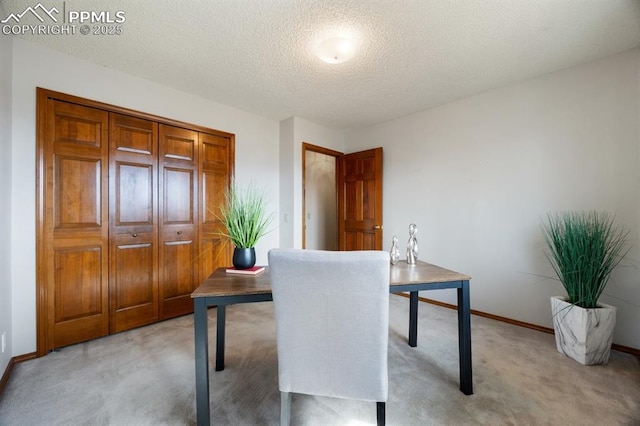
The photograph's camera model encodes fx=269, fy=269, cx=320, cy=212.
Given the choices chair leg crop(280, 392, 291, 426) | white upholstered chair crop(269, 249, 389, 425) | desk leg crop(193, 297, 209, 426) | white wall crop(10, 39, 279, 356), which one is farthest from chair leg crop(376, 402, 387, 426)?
white wall crop(10, 39, 279, 356)

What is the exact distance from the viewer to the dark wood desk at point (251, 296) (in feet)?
4.26

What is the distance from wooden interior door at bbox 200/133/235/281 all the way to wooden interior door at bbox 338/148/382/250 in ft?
5.74

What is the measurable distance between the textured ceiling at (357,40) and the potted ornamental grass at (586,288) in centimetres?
144

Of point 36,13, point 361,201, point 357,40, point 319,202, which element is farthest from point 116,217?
point 319,202

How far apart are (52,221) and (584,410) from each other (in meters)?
3.79

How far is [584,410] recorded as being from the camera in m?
1.49

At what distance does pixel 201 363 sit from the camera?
4.28 ft

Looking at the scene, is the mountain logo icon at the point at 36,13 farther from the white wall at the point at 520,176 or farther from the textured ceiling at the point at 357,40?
the white wall at the point at 520,176

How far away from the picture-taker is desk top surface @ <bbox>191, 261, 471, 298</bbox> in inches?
51.9

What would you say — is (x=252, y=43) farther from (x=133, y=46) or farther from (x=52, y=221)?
(x=52, y=221)

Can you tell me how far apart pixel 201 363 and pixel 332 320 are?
0.71 m

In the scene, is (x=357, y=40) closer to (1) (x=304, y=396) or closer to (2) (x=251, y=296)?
(2) (x=251, y=296)

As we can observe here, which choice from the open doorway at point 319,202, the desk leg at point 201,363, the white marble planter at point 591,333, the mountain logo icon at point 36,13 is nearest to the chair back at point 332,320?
the desk leg at point 201,363

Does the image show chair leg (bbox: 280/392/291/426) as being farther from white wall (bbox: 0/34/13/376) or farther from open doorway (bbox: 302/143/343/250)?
open doorway (bbox: 302/143/343/250)
